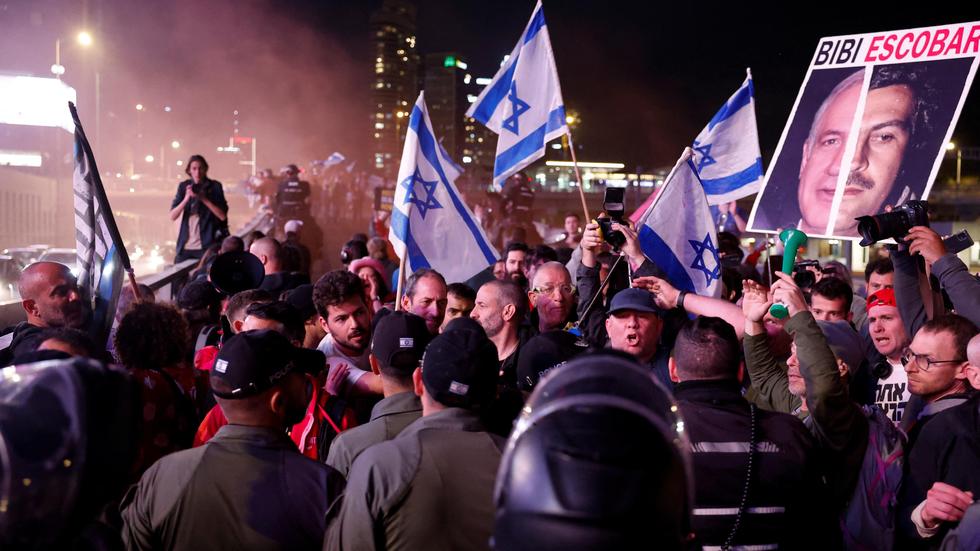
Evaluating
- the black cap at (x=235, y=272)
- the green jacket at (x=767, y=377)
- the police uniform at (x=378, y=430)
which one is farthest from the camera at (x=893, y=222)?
the black cap at (x=235, y=272)

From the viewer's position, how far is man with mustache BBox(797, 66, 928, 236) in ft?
23.5

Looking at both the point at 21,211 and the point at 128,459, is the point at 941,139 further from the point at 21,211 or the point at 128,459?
the point at 21,211

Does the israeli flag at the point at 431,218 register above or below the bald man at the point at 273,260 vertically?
above

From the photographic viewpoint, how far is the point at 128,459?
1.89 m

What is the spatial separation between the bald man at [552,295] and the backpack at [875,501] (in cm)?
292

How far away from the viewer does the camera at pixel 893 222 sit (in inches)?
199

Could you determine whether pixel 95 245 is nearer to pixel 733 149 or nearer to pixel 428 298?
pixel 428 298

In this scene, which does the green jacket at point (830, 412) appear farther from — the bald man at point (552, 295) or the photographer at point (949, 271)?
the bald man at point (552, 295)

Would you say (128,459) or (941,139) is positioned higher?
(941,139)

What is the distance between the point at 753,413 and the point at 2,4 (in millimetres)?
49396

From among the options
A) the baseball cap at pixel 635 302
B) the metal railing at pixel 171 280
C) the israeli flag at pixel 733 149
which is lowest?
the metal railing at pixel 171 280

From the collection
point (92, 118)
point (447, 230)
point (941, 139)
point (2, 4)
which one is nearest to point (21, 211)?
point (2, 4)

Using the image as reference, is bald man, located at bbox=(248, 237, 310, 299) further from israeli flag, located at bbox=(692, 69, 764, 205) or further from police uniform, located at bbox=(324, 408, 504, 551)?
police uniform, located at bbox=(324, 408, 504, 551)

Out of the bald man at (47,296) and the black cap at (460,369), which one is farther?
the bald man at (47,296)
